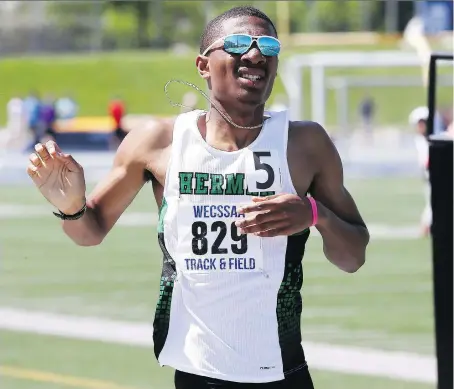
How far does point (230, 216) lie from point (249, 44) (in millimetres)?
540

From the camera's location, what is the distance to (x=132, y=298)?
37.2 feet

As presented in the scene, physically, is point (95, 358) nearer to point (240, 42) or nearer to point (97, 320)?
point (97, 320)

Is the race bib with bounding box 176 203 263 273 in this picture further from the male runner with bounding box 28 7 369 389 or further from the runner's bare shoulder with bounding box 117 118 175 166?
the runner's bare shoulder with bounding box 117 118 175 166

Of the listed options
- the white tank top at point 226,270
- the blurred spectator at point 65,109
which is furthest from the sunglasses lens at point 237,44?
the blurred spectator at point 65,109

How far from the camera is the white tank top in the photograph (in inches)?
155

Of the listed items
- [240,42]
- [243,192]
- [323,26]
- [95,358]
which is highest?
[323,26]

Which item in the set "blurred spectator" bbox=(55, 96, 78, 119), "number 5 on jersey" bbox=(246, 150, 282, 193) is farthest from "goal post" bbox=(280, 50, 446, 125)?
"number 5 on jersey" bbox=(246, 150, 282, 193)

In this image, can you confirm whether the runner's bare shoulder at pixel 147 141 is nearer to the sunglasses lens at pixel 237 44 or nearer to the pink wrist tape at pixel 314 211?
the sunglasses lens at pixel 237 44

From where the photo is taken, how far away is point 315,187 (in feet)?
13.6

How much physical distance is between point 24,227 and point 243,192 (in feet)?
47.0

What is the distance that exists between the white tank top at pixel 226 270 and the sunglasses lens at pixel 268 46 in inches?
10.5

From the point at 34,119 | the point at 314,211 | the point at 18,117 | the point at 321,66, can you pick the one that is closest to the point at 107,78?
the point at 18,117

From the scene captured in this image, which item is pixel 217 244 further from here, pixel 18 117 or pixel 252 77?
pixel 18 117

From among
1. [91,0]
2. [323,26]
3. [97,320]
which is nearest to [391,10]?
[323,26]
